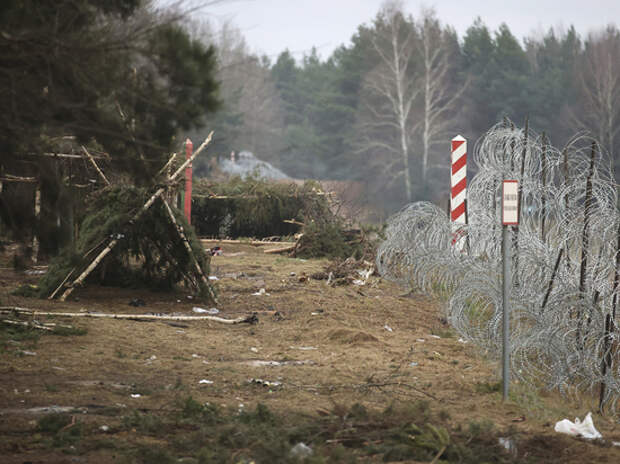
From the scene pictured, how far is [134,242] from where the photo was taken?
1034 cm

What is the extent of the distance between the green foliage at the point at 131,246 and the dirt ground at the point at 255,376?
0.90 feet

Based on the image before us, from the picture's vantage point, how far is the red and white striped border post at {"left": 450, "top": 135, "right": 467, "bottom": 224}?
43.3 feet

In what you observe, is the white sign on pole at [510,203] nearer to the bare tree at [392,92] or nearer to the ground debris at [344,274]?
the ground debris at [344,274]

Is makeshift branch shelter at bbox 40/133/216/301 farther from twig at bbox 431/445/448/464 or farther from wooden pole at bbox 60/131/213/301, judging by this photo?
twig at bbox 431/445/448/464

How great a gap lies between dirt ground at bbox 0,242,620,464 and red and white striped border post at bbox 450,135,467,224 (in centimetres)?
272

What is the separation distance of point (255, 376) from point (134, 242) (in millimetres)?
4041

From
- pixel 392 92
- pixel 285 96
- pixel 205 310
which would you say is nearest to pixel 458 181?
pixel 205 310

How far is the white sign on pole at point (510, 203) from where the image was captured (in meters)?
6.11

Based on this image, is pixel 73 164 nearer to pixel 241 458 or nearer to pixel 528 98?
pixel 241 458

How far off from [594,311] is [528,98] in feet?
135

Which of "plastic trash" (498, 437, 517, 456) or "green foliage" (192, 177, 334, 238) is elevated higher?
"green foliage" (192, 177, 334, 238)

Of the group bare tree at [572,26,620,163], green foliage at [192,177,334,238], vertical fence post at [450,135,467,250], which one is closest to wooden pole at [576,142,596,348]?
vertical fence post at [450,135,467,250]

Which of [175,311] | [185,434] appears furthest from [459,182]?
[185,434]

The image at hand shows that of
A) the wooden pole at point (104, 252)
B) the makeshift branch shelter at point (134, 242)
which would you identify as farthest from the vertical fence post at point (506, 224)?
the wooden pole at point (104, 252)
